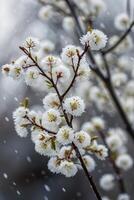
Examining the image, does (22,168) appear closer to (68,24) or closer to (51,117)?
(68,24)

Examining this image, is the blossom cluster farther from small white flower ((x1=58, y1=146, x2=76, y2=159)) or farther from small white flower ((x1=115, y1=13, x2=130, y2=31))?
small white flower ((x1=115, y1=13, x2=130, y2=31))

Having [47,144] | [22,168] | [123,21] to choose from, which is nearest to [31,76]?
[47,144]

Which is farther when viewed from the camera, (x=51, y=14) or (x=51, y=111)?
(x=51, y=14)

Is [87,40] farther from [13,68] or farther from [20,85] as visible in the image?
[20,85]

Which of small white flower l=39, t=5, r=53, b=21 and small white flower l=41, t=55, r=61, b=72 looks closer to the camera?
small white flower l=41, t=55, r=61, b=72

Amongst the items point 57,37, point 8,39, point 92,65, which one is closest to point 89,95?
point 57,37

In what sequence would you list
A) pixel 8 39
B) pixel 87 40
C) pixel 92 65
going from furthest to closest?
pixel 8 39, pixel 92 65, pixel 87 40

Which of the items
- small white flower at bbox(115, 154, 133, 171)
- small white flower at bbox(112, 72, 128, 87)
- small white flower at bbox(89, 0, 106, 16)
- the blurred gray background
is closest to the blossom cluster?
small white flower at bbox(115, 154, 133, 171)

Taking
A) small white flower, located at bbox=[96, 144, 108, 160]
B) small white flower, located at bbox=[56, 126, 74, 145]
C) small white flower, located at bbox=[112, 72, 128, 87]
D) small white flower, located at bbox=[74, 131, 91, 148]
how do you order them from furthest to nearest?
small white flower, located at bbox=[112, 72, 128, 87], small white flower, located at bbox=[96, 144, 108, 160], small white flower, located at bbox=[74, 131, 91, 148], small white flower, located at bbox=[56, 126, 74, 145]
